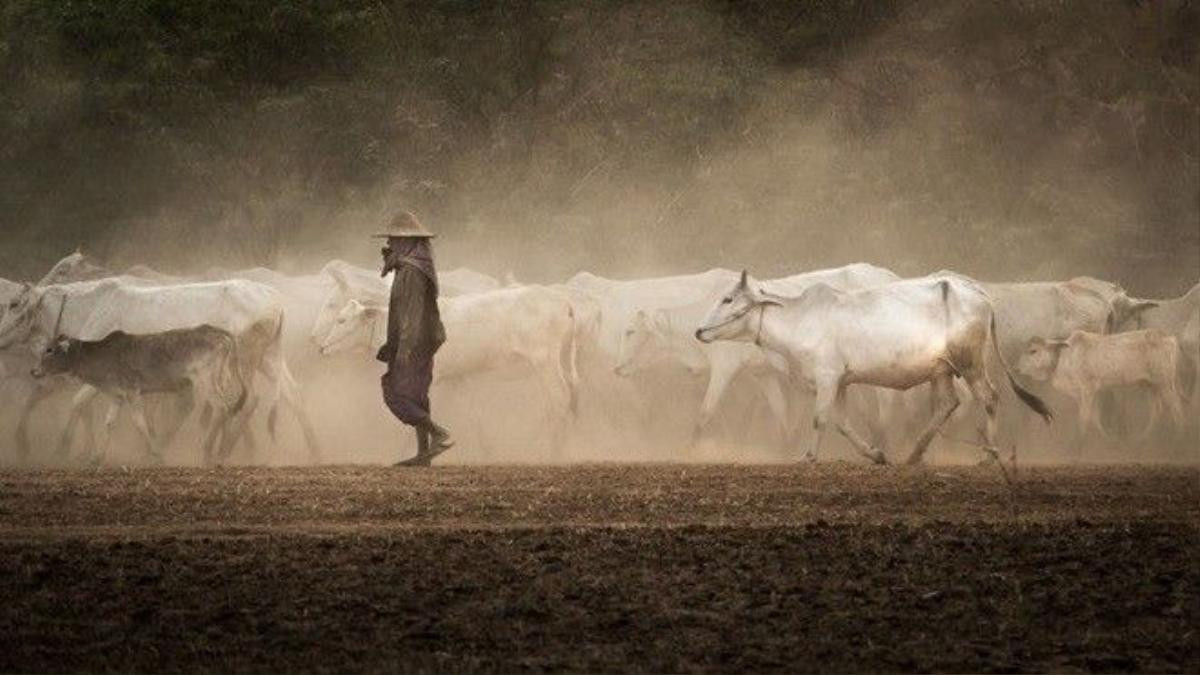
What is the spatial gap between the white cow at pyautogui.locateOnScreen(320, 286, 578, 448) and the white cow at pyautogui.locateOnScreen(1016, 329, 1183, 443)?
5774mm

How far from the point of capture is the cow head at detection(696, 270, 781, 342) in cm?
2431

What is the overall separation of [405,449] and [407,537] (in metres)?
12.5

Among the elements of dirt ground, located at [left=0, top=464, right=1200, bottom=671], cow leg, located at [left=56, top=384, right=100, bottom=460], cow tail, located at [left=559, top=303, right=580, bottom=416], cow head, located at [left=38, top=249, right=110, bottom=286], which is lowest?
dirt ground, located at [left=0, top=464, right=1200, bottom=671]

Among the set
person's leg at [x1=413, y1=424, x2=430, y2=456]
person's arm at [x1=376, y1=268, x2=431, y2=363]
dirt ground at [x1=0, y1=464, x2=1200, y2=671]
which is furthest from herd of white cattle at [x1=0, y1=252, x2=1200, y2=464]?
dirt ground at [x1=0, y1=464, x2=1200, y2=671]

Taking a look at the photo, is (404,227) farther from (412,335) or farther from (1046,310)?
(1046,310)

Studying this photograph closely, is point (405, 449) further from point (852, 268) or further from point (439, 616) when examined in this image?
point (439, 616)

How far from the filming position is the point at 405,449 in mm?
27625

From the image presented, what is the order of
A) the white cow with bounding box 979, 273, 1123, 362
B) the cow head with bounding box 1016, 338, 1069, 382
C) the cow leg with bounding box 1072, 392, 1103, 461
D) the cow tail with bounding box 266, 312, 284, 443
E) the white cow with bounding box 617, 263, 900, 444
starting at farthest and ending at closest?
the white cow with bounding box 979, 273, 1123, 362
the cow head with bounding box 1016, 338, 1069, 382
the cow leg with bounding box 1072, 392, 1103, 461
the white cow with bounding box 617, 263, 900, 444
the cow tail with bounding box 266, 312, 284, 443

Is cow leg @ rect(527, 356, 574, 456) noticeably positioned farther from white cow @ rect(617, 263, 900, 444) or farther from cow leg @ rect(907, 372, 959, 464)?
cow leg @ rect(907, 372, 959, 464)

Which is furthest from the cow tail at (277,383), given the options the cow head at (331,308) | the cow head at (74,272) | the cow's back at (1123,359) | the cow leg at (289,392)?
the cow's back at (1123,359)

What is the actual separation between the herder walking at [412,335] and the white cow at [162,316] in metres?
3.25

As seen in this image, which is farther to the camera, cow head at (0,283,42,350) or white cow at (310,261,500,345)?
white cow at (310,261,500,345)

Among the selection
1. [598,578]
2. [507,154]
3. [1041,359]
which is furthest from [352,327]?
[507,154]

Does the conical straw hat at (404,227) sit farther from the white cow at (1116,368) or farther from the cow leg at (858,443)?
the white cow at (1116,368)
